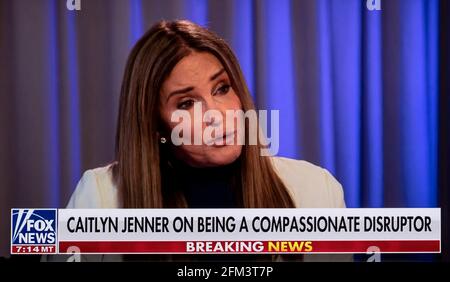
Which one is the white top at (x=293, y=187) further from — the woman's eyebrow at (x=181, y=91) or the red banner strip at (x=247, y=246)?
the woman's eyebrow at (x=181, y=91)

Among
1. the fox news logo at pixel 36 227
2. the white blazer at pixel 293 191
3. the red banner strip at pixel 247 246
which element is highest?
the white blazer at pixel 293 191

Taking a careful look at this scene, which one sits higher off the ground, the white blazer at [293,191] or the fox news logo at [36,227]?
the white blazer at [293,191]

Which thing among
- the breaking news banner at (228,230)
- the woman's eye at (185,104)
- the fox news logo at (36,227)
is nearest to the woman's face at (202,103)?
the woman's eye at (185,104)

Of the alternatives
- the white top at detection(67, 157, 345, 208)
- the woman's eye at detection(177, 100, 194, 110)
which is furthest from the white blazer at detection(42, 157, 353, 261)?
the woman's eye at detection(177, 100, 194, 110)

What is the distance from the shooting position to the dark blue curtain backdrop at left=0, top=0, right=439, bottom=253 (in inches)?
61.2

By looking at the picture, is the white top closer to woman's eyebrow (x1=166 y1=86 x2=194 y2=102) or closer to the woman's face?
the woman's face

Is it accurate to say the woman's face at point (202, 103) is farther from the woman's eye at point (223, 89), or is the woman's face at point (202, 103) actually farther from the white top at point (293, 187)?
the white top at point (293, 187)

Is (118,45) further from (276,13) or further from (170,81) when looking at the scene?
(276,13)

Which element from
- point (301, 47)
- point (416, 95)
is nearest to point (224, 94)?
point (301, 47)

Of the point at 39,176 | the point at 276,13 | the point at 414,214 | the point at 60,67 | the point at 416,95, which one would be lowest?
the point at 414,214

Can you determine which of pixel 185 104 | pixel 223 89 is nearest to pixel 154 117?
pixel 185 104

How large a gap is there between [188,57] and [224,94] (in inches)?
6.0

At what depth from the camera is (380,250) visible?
1.54 m

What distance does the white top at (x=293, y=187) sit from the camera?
60.8 inches
